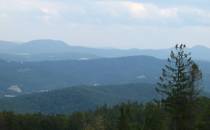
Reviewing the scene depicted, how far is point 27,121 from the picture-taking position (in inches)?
5507

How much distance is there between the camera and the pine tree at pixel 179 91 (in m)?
44.1

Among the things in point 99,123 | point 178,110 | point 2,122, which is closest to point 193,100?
point 178,110

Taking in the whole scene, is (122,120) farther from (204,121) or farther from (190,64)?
(190,64)

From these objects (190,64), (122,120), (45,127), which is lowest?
(45,127)

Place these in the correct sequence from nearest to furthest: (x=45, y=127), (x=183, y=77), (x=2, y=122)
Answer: (x=183, y=77)
(x=2, y=122)
(x=45, y=127)

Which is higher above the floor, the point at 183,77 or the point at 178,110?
the point at 183,77

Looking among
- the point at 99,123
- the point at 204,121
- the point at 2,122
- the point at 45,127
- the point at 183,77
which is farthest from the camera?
the point at 45,127

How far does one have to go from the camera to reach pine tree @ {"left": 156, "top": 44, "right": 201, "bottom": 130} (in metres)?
44.1

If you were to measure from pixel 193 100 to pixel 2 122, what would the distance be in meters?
93.0

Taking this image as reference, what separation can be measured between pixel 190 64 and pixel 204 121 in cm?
1723

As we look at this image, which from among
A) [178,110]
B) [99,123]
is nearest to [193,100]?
[178,110]

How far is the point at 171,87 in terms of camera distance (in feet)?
146

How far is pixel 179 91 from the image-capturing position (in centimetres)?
4419

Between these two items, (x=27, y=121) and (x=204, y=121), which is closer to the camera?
(x=204, y=121)
